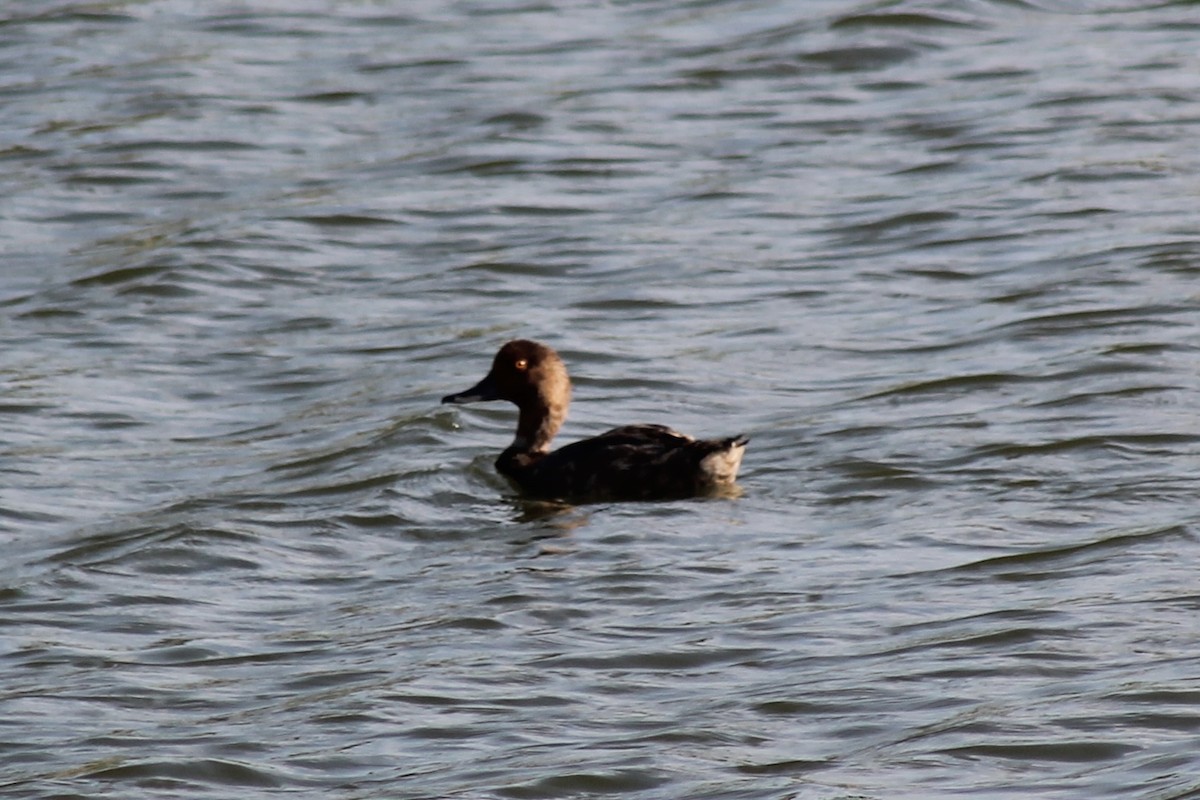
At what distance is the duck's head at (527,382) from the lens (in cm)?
1097

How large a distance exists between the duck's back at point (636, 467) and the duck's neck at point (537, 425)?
0.39 metres

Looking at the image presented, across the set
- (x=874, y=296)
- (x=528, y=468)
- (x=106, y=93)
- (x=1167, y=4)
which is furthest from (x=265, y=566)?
(x=1167, y=4)

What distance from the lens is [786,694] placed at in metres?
7.38

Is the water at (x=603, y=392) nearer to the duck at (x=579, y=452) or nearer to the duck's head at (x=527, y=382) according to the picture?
the duck at (x=579, y=452)

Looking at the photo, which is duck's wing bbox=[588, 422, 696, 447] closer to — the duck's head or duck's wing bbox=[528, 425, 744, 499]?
duck's wing bbox=[528, 425, 744, 499]

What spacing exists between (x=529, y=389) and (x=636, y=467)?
1046 millimetres

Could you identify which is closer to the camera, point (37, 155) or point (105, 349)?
point (105, 349)

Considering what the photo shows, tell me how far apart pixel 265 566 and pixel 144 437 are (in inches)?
83.9

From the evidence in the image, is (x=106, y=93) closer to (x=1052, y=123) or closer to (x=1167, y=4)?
(x=1052, y=123)

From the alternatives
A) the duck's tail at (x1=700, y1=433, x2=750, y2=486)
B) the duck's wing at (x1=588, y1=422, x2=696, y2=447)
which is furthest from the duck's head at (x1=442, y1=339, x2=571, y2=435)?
the duck's tail at (x1=700, y1=433, x2=750, y2=486)

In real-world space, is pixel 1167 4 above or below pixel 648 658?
above

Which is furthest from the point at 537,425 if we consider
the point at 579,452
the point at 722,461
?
the point at 722,461

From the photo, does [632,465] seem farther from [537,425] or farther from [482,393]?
[482,393]

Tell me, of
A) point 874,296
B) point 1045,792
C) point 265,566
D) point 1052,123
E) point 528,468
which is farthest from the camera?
point 1052,123
